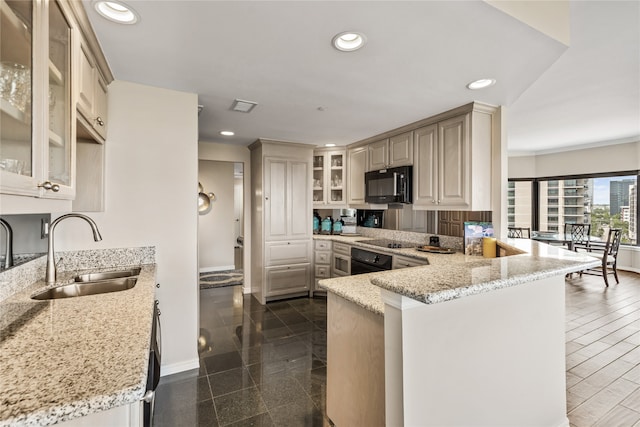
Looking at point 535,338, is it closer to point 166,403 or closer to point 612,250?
point 166,403

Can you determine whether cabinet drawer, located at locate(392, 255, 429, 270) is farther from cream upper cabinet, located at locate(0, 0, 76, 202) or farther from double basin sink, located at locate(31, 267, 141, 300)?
cream upper cabinet, located at locate(0, 0, 76, 202)

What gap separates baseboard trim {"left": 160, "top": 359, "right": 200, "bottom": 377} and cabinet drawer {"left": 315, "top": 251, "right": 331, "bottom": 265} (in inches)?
94.3

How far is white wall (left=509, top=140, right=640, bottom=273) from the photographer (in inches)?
222

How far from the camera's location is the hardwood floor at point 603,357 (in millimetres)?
2047

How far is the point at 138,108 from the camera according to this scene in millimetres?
2301

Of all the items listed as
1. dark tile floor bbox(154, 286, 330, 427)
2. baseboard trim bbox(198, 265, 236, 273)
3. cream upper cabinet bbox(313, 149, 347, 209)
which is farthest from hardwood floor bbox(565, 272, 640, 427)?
baseboard trim bbox(198, 265, 236, 273)

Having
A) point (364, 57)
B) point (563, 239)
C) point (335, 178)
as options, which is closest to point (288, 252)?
point (335, 178)

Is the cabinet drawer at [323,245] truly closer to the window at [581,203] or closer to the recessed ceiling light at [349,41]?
the recessed ceiling light at [349,41]

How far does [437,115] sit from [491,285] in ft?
7.66

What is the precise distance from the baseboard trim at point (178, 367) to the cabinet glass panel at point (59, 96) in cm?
173

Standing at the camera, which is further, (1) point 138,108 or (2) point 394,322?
(1) point 138,108

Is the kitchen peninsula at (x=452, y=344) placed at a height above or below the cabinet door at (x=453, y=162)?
below

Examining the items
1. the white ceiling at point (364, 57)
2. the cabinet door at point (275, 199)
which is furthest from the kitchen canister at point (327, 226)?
the white ceiling at point (364, 57)

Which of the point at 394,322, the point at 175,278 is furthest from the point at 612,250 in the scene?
the point at 175,278
